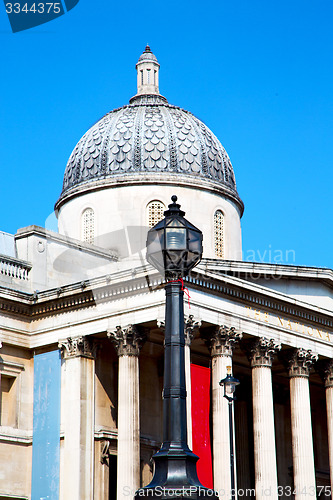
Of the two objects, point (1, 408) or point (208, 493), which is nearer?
point (208, 493)

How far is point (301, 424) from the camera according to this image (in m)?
35.6

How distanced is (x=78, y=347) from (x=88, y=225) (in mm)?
9379

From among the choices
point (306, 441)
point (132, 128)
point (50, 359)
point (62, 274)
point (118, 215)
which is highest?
point (132, 128)

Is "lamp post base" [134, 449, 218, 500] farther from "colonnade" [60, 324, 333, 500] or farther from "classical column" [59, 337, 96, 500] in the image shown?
"classical column" [59, 337, 96, 500]

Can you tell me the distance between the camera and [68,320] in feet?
112

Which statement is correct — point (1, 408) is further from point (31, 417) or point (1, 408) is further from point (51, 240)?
point (51, 240)

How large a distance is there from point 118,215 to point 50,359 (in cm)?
874

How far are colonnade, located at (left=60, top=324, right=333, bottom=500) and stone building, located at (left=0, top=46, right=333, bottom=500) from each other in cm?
5

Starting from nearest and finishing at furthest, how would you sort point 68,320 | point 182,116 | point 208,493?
point 208,493 → point 68,320 → point 182,116

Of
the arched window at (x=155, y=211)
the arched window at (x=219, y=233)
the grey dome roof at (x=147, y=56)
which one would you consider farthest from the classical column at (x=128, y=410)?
the grey dome roof at (x=147, y=56)

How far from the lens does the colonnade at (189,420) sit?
102 feet

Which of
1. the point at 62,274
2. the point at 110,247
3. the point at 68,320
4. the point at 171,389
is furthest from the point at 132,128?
the point at 171,389

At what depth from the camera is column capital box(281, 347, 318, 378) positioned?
119 feet

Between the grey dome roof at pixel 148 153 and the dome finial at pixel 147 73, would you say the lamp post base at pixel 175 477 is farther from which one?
the dome finial at pixel 147 73
